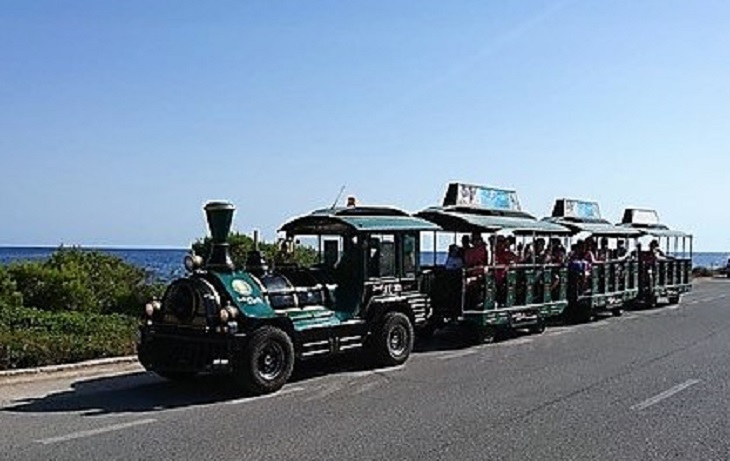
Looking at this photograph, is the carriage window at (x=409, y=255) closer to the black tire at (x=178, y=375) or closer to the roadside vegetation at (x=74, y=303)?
the roadside vegetation at (x=74, y=303)

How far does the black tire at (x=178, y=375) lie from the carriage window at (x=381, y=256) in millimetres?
3149

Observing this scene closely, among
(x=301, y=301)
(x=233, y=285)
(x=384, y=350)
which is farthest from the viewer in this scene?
(x=384, y=350)

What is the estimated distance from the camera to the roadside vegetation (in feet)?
41.3

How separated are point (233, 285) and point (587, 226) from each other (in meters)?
14.8

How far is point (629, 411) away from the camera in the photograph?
10.5m


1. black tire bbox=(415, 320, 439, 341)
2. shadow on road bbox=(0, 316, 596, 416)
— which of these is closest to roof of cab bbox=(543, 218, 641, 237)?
black tire bbox=(415, 320, 439, 341)

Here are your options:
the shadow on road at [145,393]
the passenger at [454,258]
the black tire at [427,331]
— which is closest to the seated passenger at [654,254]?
the passenger at [454,258]

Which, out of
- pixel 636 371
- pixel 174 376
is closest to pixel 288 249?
pixel 174 376

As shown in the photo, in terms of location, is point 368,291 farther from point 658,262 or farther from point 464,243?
point 658,262

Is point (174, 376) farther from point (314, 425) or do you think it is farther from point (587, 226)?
point (587, 226)

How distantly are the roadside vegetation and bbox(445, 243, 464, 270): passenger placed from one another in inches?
99.0

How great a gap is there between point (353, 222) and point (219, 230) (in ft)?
7.66

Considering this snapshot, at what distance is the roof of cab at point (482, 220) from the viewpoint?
17.5m

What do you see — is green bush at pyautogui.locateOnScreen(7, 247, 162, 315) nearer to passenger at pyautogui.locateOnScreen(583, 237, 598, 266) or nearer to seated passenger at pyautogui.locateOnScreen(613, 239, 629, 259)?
passenger at pyautogui.locateOnScreen(583, 237, 598, 266)
